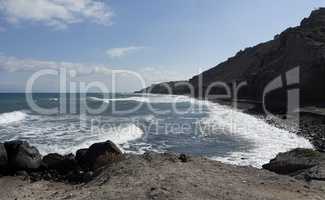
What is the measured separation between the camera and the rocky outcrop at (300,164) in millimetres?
12773

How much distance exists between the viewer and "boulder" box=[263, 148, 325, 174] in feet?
46.9

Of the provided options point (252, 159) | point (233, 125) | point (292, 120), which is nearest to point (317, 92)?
point (292, 120)

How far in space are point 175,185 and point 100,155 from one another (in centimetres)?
648

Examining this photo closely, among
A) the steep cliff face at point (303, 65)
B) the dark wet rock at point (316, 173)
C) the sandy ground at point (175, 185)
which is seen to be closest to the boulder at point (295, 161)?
the dark wet rock at point (316, 173)

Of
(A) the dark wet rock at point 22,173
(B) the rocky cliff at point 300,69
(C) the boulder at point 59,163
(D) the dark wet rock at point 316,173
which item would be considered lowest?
(A) the dark wet rock at point 22,173

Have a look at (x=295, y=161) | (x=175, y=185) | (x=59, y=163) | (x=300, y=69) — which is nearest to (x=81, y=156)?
(x=59, y=163)

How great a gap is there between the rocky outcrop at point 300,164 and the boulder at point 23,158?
8943mm

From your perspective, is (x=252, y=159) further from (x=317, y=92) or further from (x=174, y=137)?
(x=317, y=92)

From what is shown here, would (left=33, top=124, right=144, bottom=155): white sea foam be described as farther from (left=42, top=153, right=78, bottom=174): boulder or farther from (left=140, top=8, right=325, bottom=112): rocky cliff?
(left=140, top=8, right=325, bottom=112): rocky cliff

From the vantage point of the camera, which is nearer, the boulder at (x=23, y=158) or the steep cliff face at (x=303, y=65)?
the boulder at (x=23, y=158)

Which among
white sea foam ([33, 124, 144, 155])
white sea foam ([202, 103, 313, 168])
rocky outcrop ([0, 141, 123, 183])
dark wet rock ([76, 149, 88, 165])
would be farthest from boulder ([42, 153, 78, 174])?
white sea foam ([202, 103, 313, 168])

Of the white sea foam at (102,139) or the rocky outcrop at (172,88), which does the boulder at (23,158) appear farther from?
the rocky outcrop at (172,88)

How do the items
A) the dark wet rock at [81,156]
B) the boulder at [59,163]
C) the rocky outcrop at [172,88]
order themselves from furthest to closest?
the rocky outcrop at [172,88], the dark wet rock at [81,156], the boulder at [59,163]

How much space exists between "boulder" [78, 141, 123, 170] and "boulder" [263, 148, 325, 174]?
572cm
